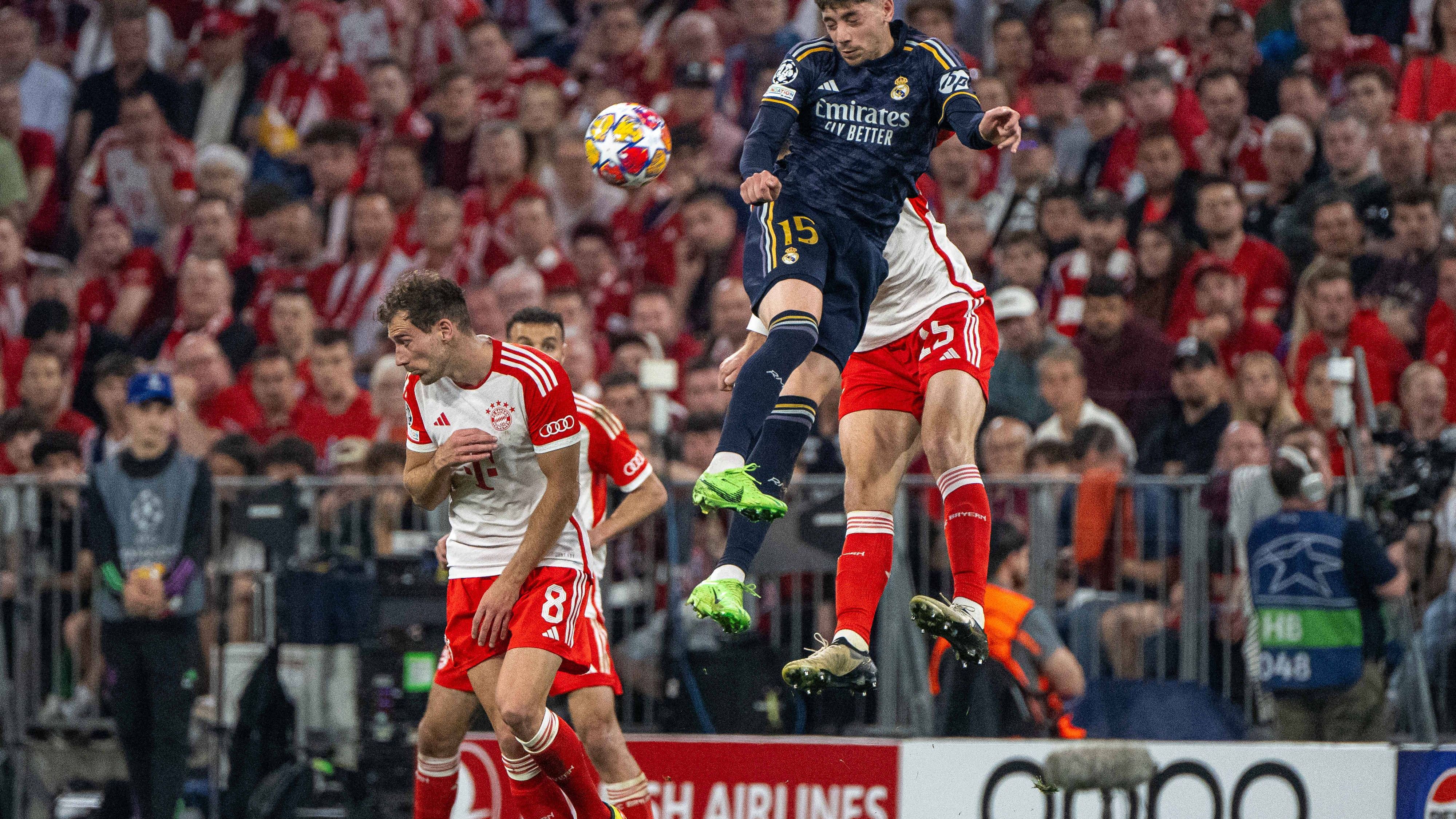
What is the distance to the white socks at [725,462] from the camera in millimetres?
6555

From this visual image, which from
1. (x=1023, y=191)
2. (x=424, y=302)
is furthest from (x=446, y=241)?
(x=424, y=302)

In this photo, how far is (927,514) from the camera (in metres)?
10.4

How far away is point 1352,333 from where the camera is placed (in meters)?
10.9

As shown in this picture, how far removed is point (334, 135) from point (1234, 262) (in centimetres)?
746

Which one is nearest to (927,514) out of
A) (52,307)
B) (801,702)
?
(801,702)

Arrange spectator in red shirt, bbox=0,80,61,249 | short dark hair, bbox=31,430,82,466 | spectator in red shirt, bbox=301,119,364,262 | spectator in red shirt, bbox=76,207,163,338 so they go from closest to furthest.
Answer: short dark hair, bbox=31,430,82,466
spectator in red shirt, bbox=301,119,364,262
spectator in red shirt, bbox=76,207,163,338
spectator in red shirt, bbox=0,80,61,249

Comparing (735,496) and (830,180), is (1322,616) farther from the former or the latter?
(735,496)

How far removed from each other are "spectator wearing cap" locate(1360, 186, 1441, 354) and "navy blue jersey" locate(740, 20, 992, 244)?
4.98 m

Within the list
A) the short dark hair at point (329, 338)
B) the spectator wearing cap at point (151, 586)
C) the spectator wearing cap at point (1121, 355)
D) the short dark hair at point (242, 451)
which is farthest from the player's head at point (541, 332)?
the spectator wearing cap at point (1121, 355)

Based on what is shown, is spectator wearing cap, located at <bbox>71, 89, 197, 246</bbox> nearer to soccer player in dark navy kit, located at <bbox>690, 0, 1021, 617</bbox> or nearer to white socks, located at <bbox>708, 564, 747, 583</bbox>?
soccer player in dark navy kit, located at <bbox>690, 0, 1021, 617</bbox>

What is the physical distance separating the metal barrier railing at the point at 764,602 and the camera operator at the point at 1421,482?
522 mm

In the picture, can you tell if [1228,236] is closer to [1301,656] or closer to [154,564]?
[1301,656]

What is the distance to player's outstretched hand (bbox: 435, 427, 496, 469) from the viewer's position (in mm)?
7516

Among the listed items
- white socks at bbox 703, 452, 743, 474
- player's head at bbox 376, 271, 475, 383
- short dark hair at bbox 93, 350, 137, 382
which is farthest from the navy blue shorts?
short dark hair at bbox 93, 350, 137, 382
